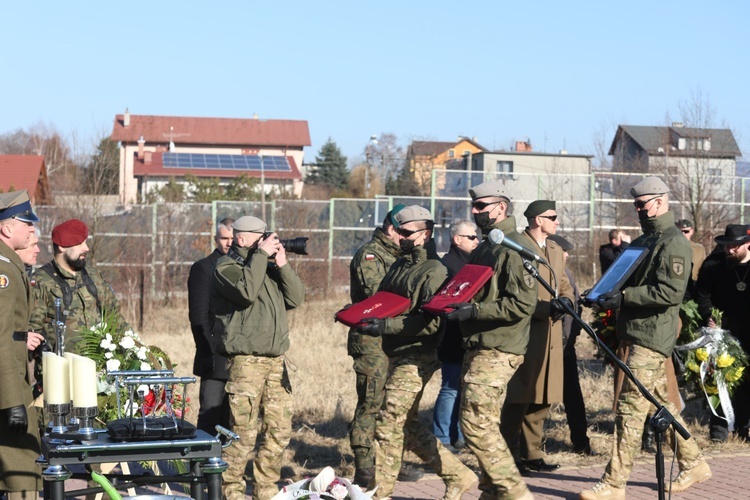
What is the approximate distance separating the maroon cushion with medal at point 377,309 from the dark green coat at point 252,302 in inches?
22.2

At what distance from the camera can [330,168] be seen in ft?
249

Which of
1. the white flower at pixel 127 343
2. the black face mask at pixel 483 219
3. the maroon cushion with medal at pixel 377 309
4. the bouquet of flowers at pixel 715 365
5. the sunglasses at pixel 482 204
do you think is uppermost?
the sunglasses at pixel 482 204

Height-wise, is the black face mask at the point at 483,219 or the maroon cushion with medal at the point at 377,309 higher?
the black face mask at the point at 483,219

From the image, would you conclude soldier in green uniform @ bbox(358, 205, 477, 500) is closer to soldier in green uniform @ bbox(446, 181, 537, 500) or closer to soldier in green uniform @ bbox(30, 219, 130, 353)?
soldier in green uniform @ bbox(446, 181, 537, 500)

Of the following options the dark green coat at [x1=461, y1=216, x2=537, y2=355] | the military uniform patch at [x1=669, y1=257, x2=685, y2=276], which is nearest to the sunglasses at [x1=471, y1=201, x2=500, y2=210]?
the dark green coat at [x1=461, y1=216, x2=537, y2=355]

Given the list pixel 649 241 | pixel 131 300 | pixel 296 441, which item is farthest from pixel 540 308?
pixel 131 300

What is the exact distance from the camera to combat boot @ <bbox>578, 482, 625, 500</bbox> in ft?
24.3

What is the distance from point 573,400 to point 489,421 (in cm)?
265

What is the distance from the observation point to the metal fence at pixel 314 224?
22.3m

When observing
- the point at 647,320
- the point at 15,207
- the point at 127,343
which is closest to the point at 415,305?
the point at 647,320

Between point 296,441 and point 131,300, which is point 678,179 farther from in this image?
point 296,441

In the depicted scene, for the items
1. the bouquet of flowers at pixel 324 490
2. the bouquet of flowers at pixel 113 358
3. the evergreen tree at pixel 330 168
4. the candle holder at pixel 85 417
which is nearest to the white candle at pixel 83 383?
the candle holder at pixel 85 417

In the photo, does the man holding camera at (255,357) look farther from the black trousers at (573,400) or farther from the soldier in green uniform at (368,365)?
the black trousers at (573,400)

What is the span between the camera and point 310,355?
1586 centimetres
